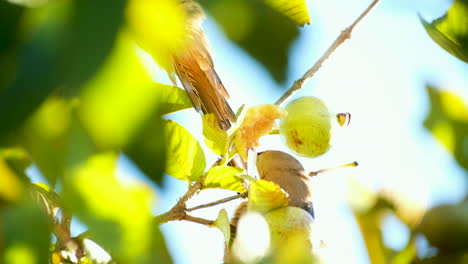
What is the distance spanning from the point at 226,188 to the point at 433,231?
29.7 inches

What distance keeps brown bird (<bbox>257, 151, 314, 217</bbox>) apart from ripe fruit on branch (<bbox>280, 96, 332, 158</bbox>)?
0.09 m

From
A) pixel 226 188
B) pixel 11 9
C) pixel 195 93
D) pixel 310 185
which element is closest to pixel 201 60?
pixel 195 93

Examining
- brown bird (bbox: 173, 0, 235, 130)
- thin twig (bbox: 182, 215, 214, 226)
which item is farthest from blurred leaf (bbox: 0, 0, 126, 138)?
thin twig (bbox: 182, 215, 214, 226)

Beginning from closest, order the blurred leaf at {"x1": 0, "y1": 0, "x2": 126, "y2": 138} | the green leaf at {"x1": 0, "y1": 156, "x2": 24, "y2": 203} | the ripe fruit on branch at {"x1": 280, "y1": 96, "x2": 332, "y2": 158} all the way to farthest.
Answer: the blurred leaf at {"x1": 0, "y1": 0, "x2": 126, "y2": 138}, the green leaf at {"x1": 0, "y1": 156, "x2": 24, "y2": 203}, the ripe fruit on branch at {"x1": 280, "y1": 96, "x2": 332, "y2": 158}

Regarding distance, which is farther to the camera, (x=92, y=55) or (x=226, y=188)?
(x=226, y=188)

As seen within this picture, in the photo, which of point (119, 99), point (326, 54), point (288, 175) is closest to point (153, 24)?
point (119, 99)

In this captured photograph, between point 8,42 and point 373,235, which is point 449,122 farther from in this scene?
point 8,42

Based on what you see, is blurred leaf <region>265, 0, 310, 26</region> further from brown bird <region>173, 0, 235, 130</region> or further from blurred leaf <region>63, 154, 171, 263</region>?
brown bird <region>173, 0, 235, 130</region>

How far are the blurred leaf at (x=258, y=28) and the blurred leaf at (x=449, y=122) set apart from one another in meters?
0.10

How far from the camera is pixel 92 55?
9.1 inches

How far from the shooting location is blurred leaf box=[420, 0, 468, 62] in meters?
0.40

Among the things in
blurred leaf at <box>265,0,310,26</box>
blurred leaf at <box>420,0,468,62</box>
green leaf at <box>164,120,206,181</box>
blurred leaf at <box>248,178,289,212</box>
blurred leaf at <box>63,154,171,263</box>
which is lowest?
green leaf at <box>164,120,206,181</box>

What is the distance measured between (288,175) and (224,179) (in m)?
0.20

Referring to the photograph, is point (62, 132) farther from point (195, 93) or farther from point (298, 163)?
point (298, 163)
